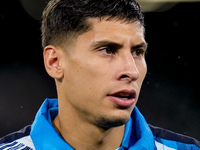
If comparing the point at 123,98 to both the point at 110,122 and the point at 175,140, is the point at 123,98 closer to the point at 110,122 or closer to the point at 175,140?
the point at 110,122

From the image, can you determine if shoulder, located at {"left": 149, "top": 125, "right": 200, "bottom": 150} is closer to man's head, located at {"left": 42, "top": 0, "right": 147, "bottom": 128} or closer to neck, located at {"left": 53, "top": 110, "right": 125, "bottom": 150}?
neck, located at {"left": 53, "top": 110, "right": 125, "bottom": 150}

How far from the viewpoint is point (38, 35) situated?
2979mm

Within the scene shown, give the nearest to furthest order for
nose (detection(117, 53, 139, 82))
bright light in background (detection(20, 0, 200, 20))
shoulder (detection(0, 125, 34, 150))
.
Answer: nose (detection(117, 53, 139, 82))
shoulder (detection(0, 125, 34, 150))
bright light in background (detection(20, 0, 200, 20))

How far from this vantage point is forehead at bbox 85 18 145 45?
118 cm

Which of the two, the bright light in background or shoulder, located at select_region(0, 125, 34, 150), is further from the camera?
the bright light in background

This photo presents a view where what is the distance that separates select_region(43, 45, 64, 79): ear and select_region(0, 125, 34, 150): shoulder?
348 millimetres

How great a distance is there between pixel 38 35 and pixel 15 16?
0.92 ft

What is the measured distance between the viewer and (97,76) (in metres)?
1.17

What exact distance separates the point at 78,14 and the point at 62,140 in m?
0.53

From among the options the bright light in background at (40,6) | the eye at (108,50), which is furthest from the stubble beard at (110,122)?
the bright light in background at (40,6)

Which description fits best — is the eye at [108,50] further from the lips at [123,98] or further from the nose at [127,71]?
the lips at [123,98]

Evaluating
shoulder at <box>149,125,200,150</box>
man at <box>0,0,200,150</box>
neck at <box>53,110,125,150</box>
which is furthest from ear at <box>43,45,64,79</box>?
shoulder at <box>149,125,200,150</box>

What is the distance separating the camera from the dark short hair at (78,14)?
123 centimetres

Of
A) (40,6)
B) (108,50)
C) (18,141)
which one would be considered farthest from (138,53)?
(40,6)
